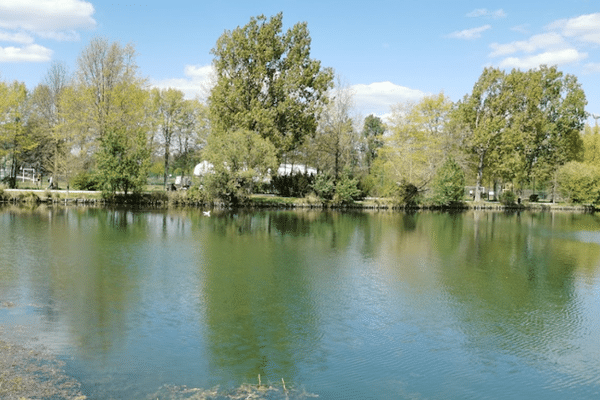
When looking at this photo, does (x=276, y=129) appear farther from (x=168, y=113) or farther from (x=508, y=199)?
(x=508, y=199)

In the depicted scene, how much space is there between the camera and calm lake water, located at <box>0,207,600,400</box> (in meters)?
8.52

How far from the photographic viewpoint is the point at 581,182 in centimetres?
5494

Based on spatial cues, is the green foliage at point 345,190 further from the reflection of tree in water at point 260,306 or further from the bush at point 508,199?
the reflection of tree in water at point 260,306

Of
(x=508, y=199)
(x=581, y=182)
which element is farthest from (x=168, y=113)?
(x=581, y=182)

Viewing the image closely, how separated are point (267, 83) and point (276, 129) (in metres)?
4.39

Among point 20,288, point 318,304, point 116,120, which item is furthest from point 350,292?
point 116,120

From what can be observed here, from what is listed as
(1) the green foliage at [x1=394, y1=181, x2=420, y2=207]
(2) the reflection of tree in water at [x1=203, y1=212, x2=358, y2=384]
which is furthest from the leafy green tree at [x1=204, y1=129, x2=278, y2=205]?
(2) the reflection of tree in water at [x1=203, y1=212, x2=358, y2=384]

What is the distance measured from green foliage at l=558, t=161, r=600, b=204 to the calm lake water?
35.9m

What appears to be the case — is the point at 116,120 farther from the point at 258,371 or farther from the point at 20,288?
the point at 258,371

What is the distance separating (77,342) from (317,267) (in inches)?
364

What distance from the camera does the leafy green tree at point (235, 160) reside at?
40.2 m

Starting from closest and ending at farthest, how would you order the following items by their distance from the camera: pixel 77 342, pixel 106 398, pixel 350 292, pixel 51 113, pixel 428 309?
pixel 106 398, pixel 77 342, pixel 428 309, pixel 350 292, pixel 51 113

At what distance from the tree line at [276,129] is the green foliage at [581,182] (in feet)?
0.45

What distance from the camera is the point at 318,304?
1283 centimetres
